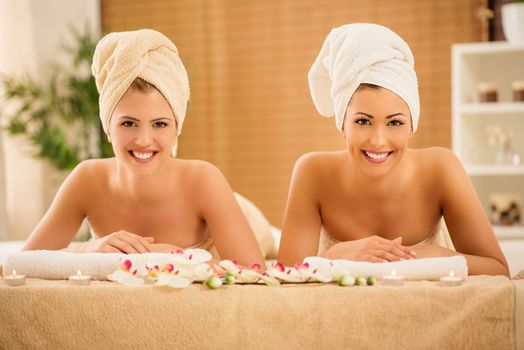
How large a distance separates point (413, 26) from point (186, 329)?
3614 millimetres

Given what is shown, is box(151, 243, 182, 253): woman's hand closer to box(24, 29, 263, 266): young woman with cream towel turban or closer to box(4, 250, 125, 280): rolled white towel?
box(24, 29, 263, 266): young woman with cream towel turban

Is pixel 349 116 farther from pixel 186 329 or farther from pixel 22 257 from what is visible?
pixel 22 257

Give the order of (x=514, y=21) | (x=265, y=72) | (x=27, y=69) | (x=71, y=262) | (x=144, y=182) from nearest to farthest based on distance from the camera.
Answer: (x=71, y=262) → (x=144, y=182) → (x=514, y=21) → (x=27, y=69) → (x=265, y=72)

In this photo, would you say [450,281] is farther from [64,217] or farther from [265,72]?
[265,72]

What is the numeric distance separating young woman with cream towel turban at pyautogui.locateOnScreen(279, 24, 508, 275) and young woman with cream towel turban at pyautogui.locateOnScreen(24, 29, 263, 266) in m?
0.17

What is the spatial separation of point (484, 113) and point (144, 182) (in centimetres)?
265

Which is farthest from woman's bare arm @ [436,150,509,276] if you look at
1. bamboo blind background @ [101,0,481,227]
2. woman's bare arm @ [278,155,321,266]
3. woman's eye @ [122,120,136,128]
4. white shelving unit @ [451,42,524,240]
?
bamboo blind background @ [101,0,481,227]

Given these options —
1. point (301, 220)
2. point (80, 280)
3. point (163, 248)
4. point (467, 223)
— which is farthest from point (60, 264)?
point (467, 223)

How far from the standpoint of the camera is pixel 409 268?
4.09ft

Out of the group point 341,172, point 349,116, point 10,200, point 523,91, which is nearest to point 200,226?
point 341,172

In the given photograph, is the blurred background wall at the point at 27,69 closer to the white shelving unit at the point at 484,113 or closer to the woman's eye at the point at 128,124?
the white shelving unit at the point at 484,113

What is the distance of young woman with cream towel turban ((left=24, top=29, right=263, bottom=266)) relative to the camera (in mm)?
1528

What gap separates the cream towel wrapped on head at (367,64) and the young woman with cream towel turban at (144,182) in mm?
348

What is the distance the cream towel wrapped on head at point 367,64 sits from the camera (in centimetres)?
141
